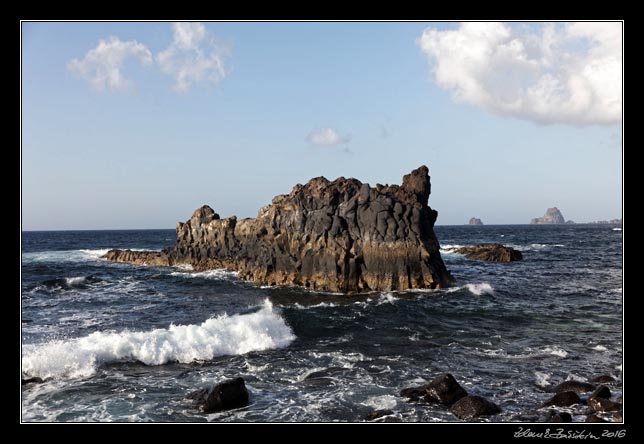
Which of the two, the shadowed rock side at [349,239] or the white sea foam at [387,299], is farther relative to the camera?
the shadowed rock side at [349,239]

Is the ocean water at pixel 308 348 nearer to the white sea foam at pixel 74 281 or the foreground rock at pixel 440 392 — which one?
the foreground rock at pixel 440 392

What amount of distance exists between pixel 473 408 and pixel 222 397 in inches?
295

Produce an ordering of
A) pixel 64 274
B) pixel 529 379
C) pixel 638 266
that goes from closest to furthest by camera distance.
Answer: pixel 638 266 < pixel 529 379 < pixel 64 274

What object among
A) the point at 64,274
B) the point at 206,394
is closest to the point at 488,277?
the point at 206,394

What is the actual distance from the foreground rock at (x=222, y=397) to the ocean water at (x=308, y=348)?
31 cm

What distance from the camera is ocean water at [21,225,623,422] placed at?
48.6 feet

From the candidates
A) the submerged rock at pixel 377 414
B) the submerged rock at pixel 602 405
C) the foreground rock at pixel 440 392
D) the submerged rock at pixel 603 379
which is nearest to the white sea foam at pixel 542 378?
the submerged rock at pixel 603 379

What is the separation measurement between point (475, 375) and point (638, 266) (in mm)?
8889

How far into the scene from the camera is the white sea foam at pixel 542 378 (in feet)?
52.9

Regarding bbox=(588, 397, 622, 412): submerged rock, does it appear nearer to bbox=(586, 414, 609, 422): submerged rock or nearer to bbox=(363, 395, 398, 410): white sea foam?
bbox=(586, 414, 609, 422): submerged rock

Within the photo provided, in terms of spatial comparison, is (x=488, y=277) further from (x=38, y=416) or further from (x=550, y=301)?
(x=38, y=416)

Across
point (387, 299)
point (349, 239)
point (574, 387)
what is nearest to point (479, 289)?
point (387, 299)

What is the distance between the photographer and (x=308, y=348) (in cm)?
2164

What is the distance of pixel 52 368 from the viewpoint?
18.4 m
